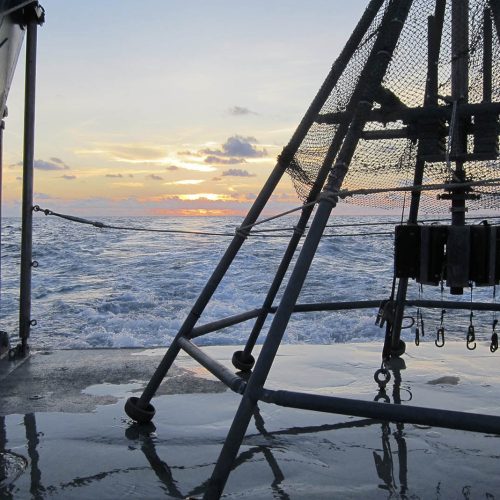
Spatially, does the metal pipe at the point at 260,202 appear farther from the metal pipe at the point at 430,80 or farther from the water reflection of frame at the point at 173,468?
the metal pipe at the point at 430,80

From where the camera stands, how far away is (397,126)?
4555 mm

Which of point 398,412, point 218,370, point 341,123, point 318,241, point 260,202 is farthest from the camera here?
point 341,123

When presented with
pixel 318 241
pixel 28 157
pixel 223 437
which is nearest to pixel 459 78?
pixel 318 241

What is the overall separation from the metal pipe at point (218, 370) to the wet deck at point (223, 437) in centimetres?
59

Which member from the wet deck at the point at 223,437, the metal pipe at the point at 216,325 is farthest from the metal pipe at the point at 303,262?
the metal pipe at the point at 216,325

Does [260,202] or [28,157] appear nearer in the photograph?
[260,202]

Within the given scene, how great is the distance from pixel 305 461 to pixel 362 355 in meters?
3.08

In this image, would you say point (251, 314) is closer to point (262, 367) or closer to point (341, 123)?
point (341, 123)

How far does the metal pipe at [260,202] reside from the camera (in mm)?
3953

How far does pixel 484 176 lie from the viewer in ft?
15.2

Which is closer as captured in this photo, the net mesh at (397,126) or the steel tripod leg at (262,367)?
the steel tripod leg at (262,367)

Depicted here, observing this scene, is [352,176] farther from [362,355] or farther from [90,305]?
[90,305]

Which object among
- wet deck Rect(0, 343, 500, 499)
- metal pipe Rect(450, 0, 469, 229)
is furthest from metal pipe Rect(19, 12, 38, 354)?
metal pipe Rect(450, 0, 469, 229)

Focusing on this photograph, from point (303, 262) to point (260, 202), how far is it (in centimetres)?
107
